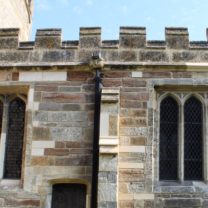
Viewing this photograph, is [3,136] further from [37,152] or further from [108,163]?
[108,163]

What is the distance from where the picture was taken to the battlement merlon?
974cm

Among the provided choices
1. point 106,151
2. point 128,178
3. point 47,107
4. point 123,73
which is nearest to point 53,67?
point 47,107

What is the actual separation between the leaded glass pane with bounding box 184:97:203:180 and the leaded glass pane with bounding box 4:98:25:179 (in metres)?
3.76

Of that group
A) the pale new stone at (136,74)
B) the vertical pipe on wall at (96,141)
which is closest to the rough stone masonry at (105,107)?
the pale new stone at (136,74)

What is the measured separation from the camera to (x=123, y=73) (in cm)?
971

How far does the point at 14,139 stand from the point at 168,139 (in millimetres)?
3526

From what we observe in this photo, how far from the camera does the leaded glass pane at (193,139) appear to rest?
369 inches

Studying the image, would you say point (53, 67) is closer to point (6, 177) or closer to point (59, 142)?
point (59, 142)

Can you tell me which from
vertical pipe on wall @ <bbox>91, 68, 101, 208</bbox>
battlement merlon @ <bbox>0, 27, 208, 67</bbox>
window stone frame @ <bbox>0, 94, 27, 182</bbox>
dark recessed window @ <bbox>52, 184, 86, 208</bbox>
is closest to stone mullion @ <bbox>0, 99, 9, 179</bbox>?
window stone frame @ <bbox>0, 94, 27, 182</bbox>

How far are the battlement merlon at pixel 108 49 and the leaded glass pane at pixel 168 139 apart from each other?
1.00 meters

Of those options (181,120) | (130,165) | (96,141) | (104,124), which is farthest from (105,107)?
(181,120)

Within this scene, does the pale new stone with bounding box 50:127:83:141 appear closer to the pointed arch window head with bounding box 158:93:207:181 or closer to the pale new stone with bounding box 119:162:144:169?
the pale new stone with bounding box 119:162:144:169

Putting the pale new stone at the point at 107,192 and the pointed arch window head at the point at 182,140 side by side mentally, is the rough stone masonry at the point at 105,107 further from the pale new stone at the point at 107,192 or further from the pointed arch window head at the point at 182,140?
the pointed arch window head at the point at 182,140

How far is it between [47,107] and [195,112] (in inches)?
132
